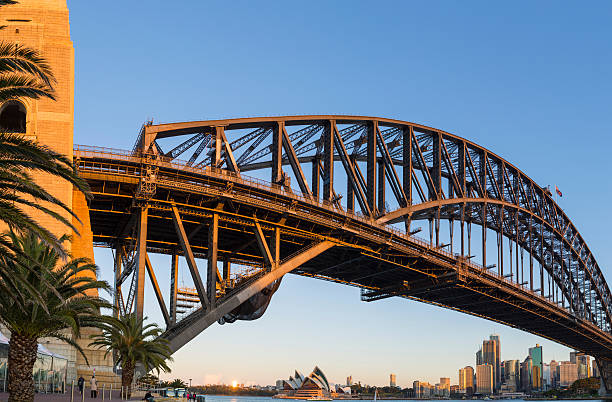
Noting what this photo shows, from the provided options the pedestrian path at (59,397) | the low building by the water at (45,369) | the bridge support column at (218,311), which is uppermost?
the bridge support column at (218,311)

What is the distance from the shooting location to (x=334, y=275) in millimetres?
81688

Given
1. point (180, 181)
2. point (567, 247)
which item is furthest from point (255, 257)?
point (567, 247)

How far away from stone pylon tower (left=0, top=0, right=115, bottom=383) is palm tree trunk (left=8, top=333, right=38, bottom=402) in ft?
55.1

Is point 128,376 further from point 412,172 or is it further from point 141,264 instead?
point 412,172

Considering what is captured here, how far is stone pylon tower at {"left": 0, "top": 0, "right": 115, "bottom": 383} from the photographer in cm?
4584

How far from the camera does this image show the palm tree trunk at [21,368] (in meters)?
27.7

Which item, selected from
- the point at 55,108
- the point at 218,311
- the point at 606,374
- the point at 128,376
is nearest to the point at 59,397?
the point at 128,376

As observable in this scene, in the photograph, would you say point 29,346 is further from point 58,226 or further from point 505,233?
point 505,233

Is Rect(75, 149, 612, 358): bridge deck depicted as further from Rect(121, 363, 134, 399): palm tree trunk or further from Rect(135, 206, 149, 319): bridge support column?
Rect(121, 363, 134, 399): palm tree trunk

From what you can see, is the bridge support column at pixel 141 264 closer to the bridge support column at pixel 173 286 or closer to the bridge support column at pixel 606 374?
the bridge support column at pixel 173 286

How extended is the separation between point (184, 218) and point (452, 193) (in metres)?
44.6

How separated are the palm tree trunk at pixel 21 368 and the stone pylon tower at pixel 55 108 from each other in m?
16.8

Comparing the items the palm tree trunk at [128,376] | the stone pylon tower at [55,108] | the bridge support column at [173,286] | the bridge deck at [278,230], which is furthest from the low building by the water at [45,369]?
the bridge support column at [173,286]

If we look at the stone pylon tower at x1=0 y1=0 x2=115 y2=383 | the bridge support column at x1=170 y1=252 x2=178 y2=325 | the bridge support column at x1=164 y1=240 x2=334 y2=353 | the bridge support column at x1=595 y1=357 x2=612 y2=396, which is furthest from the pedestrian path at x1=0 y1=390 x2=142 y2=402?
the bridge support column at x1=595 y1=357 x2=612 y2=396
